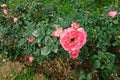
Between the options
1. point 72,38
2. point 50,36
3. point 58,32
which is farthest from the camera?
point 50,36

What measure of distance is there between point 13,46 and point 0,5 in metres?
0.52

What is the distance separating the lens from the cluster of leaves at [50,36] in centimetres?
256

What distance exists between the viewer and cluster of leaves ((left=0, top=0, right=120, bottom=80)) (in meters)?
2.56

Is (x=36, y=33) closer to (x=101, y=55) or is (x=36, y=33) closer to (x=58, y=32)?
(x=58, y=32)

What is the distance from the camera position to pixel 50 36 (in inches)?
103

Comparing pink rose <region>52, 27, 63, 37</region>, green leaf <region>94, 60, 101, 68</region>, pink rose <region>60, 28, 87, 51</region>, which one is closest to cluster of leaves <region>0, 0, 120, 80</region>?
green leaf <region>94, 60, 101, 68</region>

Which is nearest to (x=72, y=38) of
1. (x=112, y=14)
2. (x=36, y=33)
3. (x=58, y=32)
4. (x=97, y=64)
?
(x=58, y=32)

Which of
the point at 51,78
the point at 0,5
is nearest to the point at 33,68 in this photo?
the point at 51,78

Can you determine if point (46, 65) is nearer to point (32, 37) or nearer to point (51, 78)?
point (51, 78)

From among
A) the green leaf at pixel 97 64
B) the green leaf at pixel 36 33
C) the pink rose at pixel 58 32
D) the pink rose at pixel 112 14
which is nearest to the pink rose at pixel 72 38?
the pink rose at pixel 58 32

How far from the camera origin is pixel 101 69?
2547mm

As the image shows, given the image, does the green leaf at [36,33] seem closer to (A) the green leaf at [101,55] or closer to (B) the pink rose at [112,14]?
(A) the green leaf at [101,55]

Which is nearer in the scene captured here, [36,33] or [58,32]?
[58,32]

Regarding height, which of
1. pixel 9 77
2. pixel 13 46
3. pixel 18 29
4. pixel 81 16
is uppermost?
pixel 81 16
